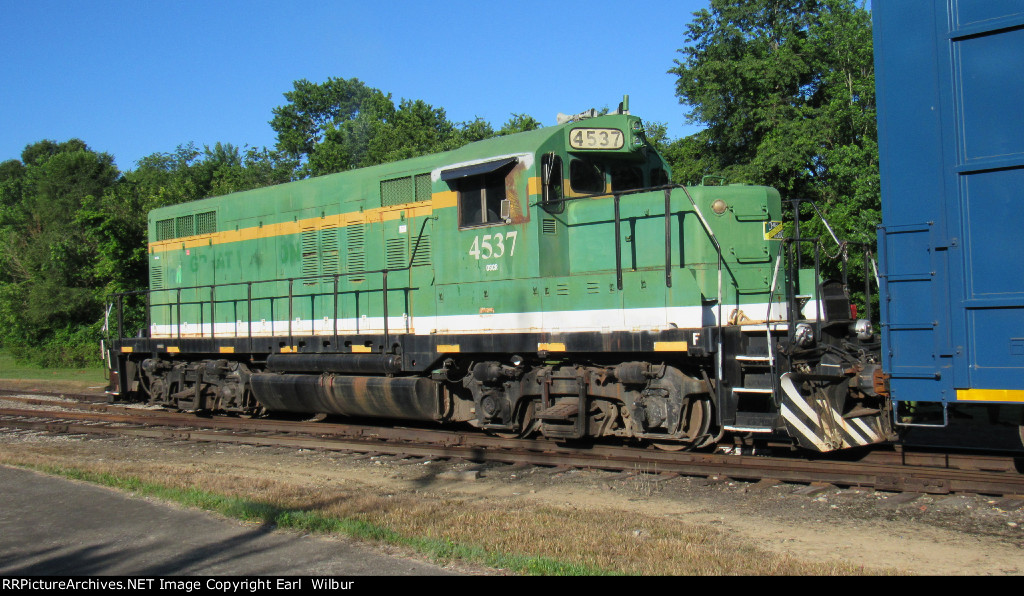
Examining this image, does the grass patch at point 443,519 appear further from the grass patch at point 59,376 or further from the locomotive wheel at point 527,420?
the grass patch at point 59,376

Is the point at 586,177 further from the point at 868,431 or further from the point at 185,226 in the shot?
the point at 185,226

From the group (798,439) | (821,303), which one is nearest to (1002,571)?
(798,439)

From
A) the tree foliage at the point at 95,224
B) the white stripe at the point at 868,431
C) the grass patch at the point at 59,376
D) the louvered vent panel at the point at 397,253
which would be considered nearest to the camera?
the white stripe at the point at 868,431

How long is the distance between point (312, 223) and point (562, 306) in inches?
200

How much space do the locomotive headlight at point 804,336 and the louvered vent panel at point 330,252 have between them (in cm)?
689

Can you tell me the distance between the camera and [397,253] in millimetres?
10734

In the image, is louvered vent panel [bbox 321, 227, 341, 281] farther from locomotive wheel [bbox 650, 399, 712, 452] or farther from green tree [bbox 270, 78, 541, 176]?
green tree [bbox 270, 78, 541, 176]

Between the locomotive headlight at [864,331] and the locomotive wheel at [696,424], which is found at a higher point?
the locomotive headlight at [864,331]

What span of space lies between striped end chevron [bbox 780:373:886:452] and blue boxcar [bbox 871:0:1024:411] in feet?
4.97

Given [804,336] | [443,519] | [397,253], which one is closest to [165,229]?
[397,253]

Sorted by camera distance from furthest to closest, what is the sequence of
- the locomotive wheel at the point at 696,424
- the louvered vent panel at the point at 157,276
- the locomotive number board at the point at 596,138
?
the louvered vent panel at the point at 157,276, the locomotive number board at the point at 596,138, the locomotive wheel at the point at 696,424

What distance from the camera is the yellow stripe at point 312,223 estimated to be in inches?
403

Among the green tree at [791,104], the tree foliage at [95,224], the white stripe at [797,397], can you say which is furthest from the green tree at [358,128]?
the white stripe at [797,397]

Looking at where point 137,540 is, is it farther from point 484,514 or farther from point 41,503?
point 484,514
